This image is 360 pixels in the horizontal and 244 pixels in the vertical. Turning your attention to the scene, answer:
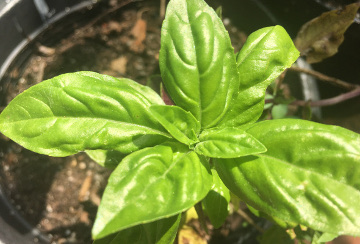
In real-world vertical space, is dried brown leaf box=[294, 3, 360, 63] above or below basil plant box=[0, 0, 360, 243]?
below

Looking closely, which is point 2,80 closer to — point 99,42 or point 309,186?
point 99,42

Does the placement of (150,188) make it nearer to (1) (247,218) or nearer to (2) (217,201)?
(2) (217,201)

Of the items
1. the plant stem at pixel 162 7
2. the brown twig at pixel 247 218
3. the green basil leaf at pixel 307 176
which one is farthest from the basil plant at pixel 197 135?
the plant stem at pixel 162 7

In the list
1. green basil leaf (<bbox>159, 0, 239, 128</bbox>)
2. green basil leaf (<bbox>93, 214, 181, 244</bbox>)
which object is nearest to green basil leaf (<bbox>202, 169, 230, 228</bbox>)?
green basil leaf (<bbox>93, 214, 181, 244</bbox>)

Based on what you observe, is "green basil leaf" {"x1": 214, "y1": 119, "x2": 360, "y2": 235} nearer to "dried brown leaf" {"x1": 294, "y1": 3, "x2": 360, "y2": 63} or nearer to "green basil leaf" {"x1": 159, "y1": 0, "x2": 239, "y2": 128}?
"green basil leaf" {"x1": 159, "y1": 0, "x2": 239, "y2": 128}

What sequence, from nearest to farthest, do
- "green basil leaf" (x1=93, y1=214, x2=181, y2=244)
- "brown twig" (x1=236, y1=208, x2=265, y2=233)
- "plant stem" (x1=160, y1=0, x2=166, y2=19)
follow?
"green basil leaf" (x1=93, y1=214, x2=181, y2=244) → "brown twig" (x1=236, y1=208, x2=265, y2=233) → "plant stem" (x1=160, y1=0, x2=166, y2=19)

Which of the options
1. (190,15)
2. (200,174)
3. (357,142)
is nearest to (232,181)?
(200,174)

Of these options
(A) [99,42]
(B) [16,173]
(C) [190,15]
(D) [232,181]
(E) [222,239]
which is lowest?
(E) [222,239]
